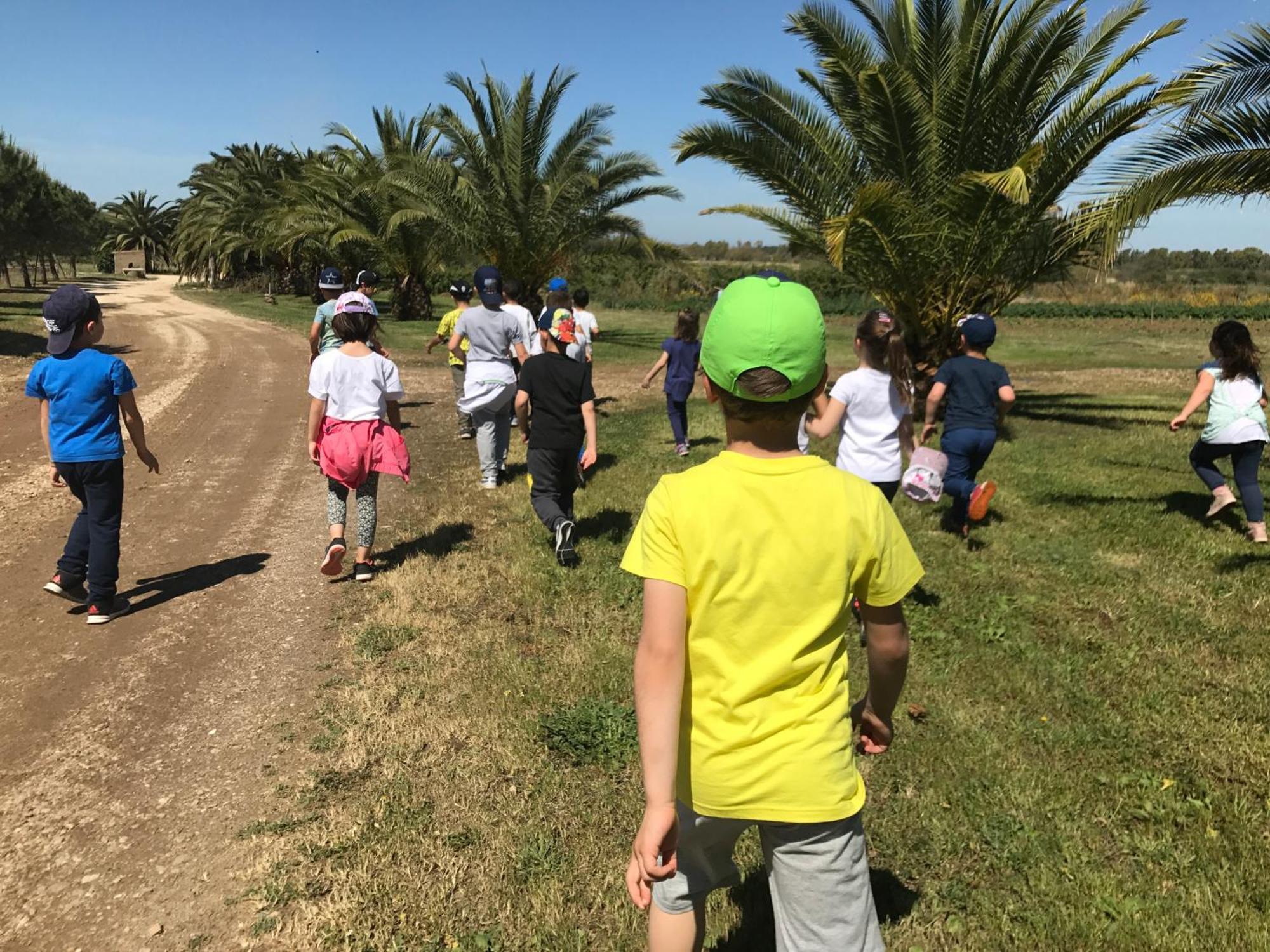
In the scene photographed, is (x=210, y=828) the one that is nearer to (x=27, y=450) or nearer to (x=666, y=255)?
(x=27, y=450)

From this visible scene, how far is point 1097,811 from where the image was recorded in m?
3.18

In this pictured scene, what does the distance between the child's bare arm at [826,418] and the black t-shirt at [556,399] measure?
1.71m

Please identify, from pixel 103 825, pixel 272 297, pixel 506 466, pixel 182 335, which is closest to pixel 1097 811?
pixel 103 825

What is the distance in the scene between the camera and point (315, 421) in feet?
17.1

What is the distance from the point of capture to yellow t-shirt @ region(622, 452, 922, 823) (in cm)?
173

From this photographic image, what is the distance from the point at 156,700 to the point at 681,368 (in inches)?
241

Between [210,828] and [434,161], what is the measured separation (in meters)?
20.6

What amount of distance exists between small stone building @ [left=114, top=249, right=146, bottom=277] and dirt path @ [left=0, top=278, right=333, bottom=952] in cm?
8223

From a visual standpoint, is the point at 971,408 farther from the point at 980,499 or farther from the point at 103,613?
the point at 103,613

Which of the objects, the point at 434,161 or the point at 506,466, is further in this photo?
the point at 434,161

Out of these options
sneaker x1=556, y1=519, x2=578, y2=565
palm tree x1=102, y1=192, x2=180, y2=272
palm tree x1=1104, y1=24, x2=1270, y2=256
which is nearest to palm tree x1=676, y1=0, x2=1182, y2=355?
palm tree x1=1104, y1=24, x2=1270, y2=256

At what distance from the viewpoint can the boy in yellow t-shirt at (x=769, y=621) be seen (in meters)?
1.72

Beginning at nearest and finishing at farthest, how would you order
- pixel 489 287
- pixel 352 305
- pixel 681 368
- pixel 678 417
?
pixel 352 305 → pixel 489 287 → pixel 681 368 → pixel 678 417

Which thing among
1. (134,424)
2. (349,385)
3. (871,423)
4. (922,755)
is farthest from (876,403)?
(134,424)
